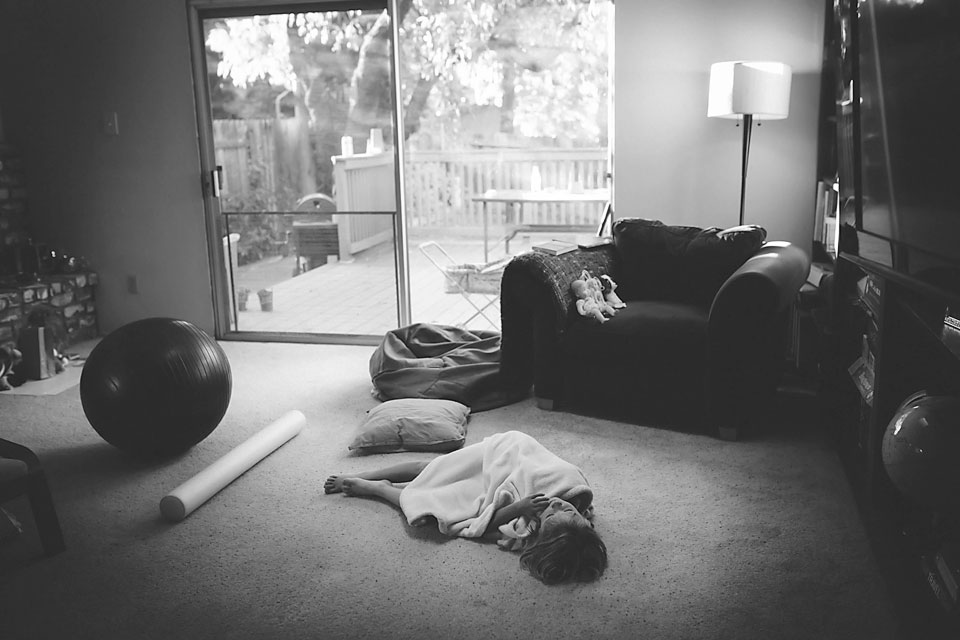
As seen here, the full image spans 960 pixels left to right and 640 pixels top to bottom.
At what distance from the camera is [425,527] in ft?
8.46

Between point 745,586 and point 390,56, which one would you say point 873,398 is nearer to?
point 745,586

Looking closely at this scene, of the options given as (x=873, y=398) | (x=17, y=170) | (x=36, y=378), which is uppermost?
(x=17, y=170)

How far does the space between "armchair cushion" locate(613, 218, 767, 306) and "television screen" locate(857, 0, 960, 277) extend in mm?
1592

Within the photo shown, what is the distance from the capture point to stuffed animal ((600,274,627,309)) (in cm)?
371

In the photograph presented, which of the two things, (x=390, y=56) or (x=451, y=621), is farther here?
(x=390, y=56)

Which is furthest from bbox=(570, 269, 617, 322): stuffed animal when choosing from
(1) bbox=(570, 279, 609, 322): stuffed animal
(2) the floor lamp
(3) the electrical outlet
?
(3) the electrical outlet

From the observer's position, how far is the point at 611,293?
149 inches

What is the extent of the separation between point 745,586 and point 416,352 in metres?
2.33

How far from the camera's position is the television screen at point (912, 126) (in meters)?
1.33

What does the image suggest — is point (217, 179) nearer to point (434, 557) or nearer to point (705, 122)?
point (705, 122)

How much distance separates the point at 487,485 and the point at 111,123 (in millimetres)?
3688

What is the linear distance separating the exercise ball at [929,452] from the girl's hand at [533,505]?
1.03 m

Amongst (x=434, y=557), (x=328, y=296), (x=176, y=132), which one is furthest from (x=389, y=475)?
(x=176, y=132)

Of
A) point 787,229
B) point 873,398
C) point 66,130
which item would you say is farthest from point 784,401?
point 66,130
